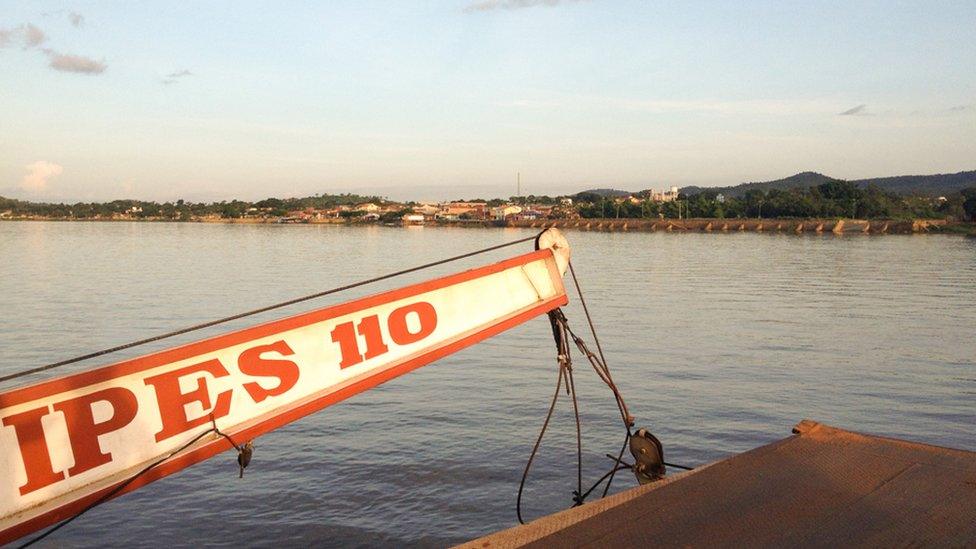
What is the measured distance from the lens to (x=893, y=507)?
15.8 feet

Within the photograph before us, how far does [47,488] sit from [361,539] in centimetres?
530

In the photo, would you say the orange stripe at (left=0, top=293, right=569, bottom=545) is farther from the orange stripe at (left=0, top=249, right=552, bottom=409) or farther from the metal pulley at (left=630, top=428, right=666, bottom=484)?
the metal pulley at (left=630, top=428, right=666, bottom=484)

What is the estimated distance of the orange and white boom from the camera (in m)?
3.97

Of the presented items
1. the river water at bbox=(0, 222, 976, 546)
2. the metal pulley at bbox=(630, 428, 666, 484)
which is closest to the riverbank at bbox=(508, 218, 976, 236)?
the river water at bbox=(0, 222, 976, 546)

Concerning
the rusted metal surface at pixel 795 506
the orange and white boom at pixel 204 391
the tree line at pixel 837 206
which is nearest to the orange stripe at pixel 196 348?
the orange and white boom at pixel 204 391

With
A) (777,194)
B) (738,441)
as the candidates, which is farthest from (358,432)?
(777,194)

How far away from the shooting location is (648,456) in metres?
7.31

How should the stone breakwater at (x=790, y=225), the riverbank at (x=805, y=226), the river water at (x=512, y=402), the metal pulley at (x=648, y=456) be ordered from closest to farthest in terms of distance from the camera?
the metal pulley at (x=648, y=456), the river water at (x=512, y=402), the riverbank at (x=805, y=226), the stone breakwater at (x=790, y=225)

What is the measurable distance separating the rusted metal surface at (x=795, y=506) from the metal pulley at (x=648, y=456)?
4.33ft

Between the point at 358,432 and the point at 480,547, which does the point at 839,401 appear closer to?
the point at 358,432

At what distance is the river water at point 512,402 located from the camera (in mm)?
9812

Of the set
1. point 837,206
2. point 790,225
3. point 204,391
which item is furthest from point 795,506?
point 837,206

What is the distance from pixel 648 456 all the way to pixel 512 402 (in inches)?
351

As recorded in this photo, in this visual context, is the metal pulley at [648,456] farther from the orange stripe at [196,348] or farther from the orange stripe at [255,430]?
the orange stripe at [196,348]
